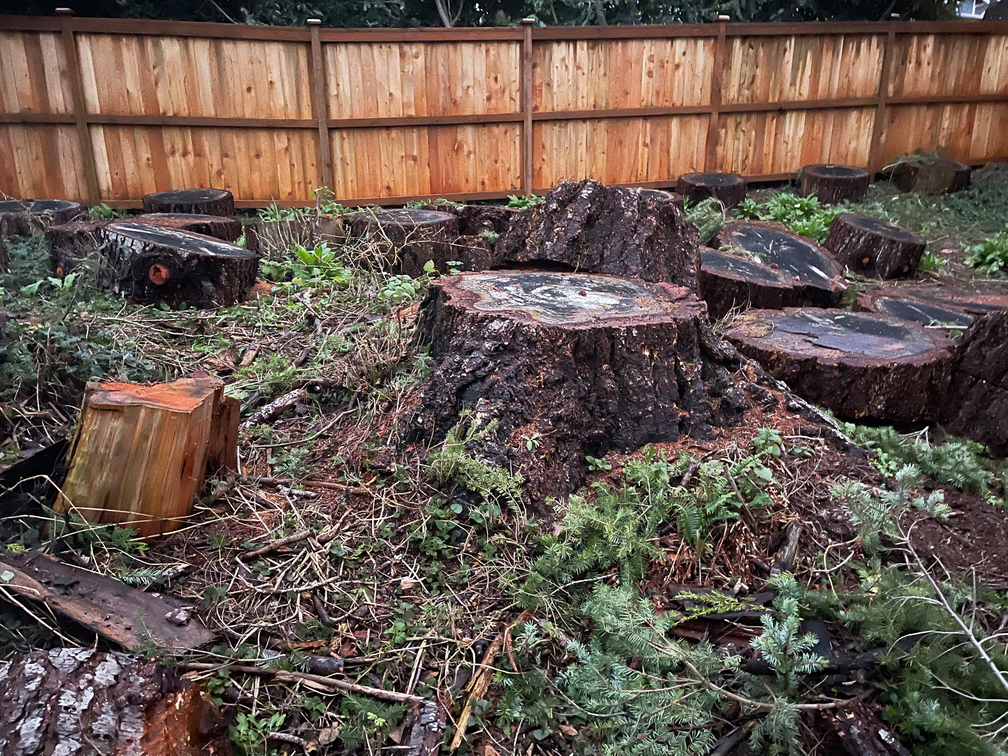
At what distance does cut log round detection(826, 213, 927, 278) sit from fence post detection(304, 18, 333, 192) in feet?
17.9

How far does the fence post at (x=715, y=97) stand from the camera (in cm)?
941

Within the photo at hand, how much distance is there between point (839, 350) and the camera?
12.3ft

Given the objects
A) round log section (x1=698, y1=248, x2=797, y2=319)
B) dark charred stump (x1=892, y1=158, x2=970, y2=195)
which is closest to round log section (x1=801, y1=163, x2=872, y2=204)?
dark charred stump (x1=892, y1=158, x2=970, y2=195)

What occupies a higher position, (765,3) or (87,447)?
(765,3)

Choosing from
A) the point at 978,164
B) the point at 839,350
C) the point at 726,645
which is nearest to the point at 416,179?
the point at 839,350

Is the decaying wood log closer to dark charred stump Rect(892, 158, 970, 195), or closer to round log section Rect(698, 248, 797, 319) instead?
round log section Rect(698, 248, 797, 319)

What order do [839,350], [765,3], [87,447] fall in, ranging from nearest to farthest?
[87,447], [839,350], [765,3]

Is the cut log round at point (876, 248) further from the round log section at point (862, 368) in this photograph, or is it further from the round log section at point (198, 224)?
the round log section at point (198, 224)

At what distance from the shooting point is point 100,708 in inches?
66.5

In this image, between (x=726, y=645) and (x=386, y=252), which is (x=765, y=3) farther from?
(x=726, y=645)

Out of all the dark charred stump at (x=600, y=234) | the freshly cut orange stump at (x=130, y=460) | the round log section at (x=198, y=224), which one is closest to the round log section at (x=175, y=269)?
the round log section at (x=198, y=224)

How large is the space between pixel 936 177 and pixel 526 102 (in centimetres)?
600

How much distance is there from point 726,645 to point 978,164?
11878mm

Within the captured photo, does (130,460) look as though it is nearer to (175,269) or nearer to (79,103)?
(175,269)
